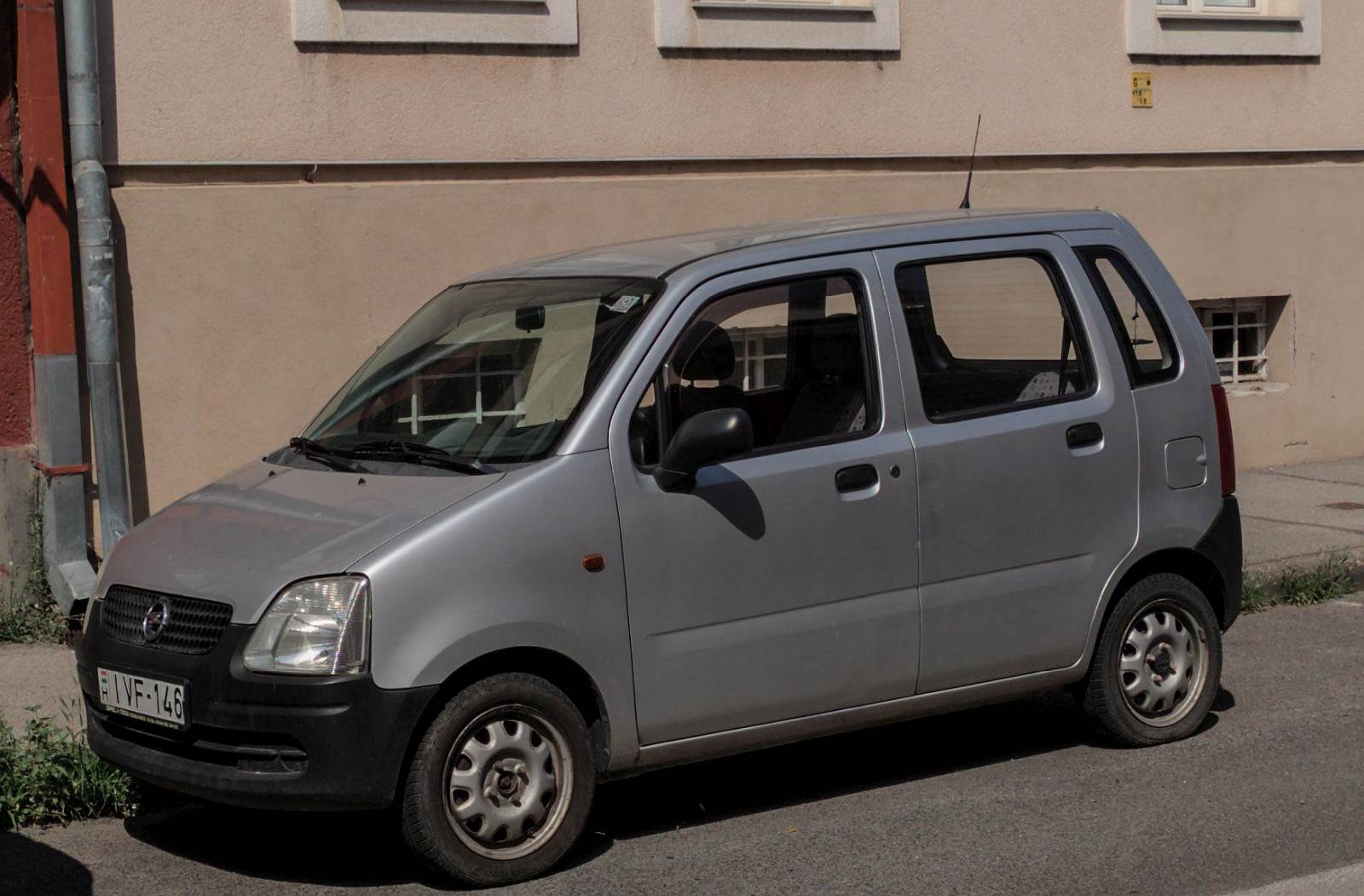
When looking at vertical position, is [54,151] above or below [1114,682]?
above

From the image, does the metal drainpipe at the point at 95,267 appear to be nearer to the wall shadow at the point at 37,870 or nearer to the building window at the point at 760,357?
the wall shadow at the point at 37,870

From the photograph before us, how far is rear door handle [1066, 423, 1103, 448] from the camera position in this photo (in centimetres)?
581

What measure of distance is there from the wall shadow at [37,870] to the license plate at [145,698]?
52 centimetres

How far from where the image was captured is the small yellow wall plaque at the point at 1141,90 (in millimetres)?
11602

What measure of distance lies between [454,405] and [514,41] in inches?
179

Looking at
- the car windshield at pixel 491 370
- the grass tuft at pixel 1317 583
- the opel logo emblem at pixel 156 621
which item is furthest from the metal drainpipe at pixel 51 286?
the grass tuft at pixel 1317 583


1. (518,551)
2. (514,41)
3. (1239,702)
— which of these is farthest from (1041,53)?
(518,551)

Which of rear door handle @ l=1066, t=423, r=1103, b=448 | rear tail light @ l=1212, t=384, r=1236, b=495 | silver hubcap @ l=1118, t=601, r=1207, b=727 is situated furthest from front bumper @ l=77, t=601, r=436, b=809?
rear tail light @ l=1212, t=384, r=1236, b=495

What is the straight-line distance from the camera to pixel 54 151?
27.6ft

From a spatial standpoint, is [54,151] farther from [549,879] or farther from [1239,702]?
[1239,702]

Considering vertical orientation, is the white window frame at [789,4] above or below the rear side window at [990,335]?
above

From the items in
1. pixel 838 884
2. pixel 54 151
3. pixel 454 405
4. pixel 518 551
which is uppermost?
pixel 54 151

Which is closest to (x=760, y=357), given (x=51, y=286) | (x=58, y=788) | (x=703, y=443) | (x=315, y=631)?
(x=703, y=443)

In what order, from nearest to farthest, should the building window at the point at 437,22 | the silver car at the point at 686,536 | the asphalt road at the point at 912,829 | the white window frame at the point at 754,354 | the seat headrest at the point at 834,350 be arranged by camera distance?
the silver car at the point at 686,536
the asphalt road at the point at 912,829
the white window frame at the point at 754,354
the seat headrest at the point at 834,350
the building window at the point at 437,22
